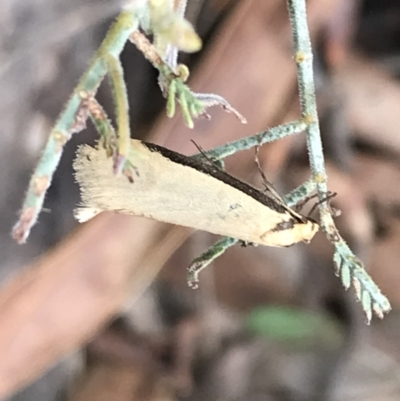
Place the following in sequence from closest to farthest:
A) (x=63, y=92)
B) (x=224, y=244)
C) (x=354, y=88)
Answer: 1. (x=224, y=244)
2. (x=63, y=92)
3. (x=354, y=88)

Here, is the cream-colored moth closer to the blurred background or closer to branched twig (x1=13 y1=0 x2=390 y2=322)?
branched twig (x1=13 y1=0 x2=390 y2=322)

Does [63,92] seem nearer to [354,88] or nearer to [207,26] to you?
[207,26]

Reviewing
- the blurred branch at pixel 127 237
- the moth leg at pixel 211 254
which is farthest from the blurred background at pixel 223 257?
the moth leg at pixel 211 254

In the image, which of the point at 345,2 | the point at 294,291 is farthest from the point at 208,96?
the point at 294,291

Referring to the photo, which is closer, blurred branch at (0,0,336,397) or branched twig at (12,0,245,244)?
branched twig at (12,0,245,244)

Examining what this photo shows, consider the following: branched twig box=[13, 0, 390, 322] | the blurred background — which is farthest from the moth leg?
the blurred background

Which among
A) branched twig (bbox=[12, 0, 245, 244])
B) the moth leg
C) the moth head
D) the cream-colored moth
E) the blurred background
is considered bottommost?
the blurred background
